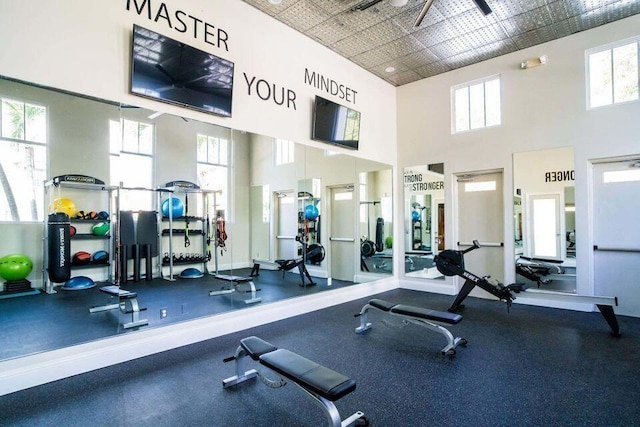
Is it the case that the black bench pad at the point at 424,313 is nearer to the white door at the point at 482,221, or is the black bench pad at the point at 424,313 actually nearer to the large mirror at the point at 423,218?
the white door at the point at 482,221

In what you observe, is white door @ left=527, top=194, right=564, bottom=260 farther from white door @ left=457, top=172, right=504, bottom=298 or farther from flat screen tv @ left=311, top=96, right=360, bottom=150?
flat screen tv @ left=311, top=96, right=360, bottom=150

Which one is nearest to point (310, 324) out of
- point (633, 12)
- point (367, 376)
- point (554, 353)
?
point (367, 376)

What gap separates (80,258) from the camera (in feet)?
11.3

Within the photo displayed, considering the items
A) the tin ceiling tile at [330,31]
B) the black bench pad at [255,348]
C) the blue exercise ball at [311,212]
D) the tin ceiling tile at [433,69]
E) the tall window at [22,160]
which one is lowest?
the black bench pad at [255,348]

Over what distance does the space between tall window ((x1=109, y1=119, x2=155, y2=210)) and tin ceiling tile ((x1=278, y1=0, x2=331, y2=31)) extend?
220cm

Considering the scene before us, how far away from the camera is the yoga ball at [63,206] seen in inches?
120

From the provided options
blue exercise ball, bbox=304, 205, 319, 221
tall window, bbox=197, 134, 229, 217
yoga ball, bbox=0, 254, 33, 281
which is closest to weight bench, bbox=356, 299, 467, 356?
blue exercise ball, bbox=304, 205, 319, 221

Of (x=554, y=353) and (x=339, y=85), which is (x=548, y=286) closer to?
(x=554, y=353)

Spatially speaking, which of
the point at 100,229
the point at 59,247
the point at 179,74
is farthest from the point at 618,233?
the point at 59,247

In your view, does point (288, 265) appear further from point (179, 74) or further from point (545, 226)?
point (545, 226)

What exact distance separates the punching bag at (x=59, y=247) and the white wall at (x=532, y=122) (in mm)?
5363

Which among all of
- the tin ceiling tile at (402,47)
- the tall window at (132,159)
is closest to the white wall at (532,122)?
the tin ceiling tile at (402,47)

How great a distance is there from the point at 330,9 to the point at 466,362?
164 inches

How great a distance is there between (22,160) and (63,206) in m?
0.61
